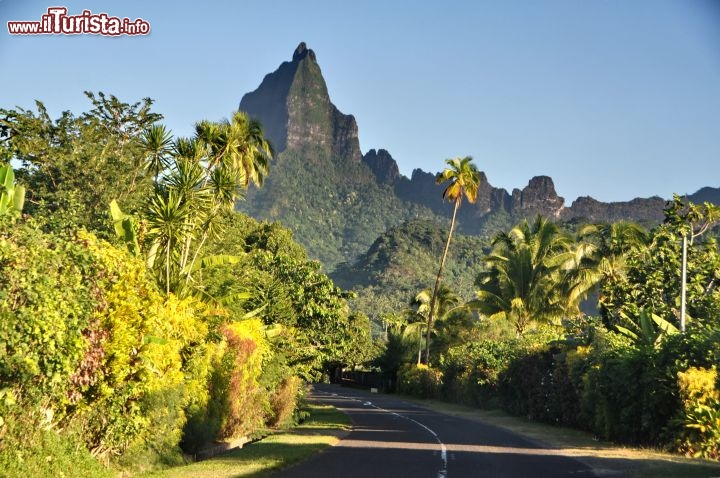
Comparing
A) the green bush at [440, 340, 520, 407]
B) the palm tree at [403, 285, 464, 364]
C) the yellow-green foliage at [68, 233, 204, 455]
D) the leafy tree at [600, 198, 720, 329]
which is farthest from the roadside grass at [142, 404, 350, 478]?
the palm tree at [403, 285, 464, 364]

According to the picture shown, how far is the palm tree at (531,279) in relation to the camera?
180ft

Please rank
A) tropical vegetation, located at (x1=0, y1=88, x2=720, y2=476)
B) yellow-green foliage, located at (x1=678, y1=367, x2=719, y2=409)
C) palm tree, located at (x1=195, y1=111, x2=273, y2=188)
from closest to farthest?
1. tropical vegetation, located at (x1=0, y1=88, x2=720, y2=476)
2. yellow-green foliage, located at (x1=678, y1=367, x2=719, y2=409)
3. palm tree, located at (x1=195, y1=111, x2=273, y2=188)

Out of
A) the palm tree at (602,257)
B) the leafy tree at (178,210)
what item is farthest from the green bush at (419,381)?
the leafy tree at (178,210)

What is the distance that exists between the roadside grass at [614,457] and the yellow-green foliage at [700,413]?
1.94ft

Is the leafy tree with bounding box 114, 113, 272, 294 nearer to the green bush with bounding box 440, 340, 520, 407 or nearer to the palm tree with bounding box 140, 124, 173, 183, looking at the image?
the palm tree with bounding box 140, 124, 173, 183

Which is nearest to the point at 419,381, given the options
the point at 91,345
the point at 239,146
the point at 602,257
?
the point at 602,257

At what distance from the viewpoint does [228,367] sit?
73.2ft

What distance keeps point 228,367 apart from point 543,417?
19.8 metres

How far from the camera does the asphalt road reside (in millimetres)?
17391

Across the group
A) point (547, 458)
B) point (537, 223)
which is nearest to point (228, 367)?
point (547, 458)

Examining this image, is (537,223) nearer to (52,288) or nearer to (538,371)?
(538,371)

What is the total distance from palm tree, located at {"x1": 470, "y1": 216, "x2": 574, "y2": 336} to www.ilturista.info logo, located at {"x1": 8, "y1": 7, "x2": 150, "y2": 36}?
3351 cm

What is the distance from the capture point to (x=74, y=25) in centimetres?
2630

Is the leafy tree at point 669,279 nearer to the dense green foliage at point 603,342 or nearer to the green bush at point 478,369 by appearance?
the dense green foliage at point 603,342
